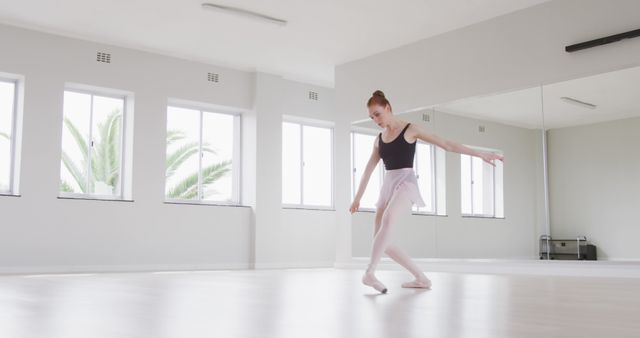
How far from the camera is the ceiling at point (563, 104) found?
688cm

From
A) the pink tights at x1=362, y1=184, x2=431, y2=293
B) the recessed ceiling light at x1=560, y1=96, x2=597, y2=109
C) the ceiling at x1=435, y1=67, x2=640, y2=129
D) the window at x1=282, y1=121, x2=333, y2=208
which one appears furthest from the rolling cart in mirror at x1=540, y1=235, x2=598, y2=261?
the window at x1=282, y1=121, x2=333, y2=208

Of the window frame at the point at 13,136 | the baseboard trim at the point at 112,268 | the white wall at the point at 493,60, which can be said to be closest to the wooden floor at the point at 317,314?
the white wall at the point at 493,60

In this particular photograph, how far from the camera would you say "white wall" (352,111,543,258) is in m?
7.79

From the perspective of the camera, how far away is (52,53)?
8602mm

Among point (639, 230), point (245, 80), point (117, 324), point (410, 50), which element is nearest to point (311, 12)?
point (410, 50)

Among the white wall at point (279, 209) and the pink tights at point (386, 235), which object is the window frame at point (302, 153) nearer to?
the white wall at point (279, 209)

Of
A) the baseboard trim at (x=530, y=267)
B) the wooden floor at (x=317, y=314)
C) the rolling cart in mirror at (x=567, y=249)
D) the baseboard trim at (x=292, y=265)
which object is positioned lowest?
the baseboard trim at (x=292, y=265)

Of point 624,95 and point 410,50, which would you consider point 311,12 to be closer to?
point 410,50

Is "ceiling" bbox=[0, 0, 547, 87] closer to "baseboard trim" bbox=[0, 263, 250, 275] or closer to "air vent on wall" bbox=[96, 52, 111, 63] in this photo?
"air vent on wall" bbox=[96, 52, 111, 63]

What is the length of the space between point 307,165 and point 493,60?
4409mm

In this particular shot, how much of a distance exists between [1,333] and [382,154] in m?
2.90

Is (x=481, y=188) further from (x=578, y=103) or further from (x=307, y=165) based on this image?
(x=307, y=165)

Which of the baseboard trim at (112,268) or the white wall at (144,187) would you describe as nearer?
the baseboard trim at (112,268)

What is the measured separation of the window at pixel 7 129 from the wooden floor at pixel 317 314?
4516 millimetres
